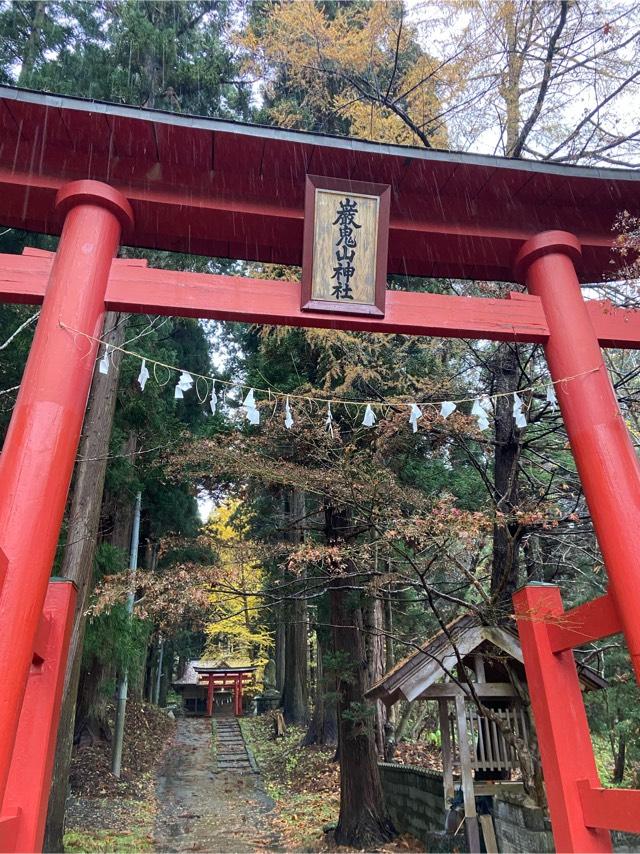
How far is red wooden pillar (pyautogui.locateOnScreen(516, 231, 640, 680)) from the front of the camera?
388cm

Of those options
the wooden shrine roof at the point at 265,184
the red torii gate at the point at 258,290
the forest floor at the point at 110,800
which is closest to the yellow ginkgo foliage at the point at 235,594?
the forest floor at the point at 110,800

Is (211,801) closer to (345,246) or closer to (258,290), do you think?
(258,290)

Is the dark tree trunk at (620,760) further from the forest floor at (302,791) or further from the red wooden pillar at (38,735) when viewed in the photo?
the red wooden pillar at (38,735)

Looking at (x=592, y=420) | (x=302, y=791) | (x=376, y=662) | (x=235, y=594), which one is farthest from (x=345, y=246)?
(x=302, y=791)

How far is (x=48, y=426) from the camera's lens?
3625 millimetres

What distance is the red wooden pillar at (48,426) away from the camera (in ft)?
10.3

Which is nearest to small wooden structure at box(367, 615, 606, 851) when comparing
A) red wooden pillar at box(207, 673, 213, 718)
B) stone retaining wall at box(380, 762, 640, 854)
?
stone retaining wall at box(380, 762, 640, 854)

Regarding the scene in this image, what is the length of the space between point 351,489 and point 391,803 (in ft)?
20.0

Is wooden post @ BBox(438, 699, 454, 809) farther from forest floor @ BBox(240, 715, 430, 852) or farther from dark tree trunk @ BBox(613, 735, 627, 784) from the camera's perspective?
dark tree trunk @ BBox(613, 735, 627, 784)

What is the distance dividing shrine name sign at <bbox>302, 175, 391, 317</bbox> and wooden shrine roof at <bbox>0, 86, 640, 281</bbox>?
0.77 feet

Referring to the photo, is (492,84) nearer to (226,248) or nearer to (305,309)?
(226,248)

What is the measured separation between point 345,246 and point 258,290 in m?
0.78

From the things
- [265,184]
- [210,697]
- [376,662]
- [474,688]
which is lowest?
[474,688]

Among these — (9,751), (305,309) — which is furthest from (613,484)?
(9,751)
